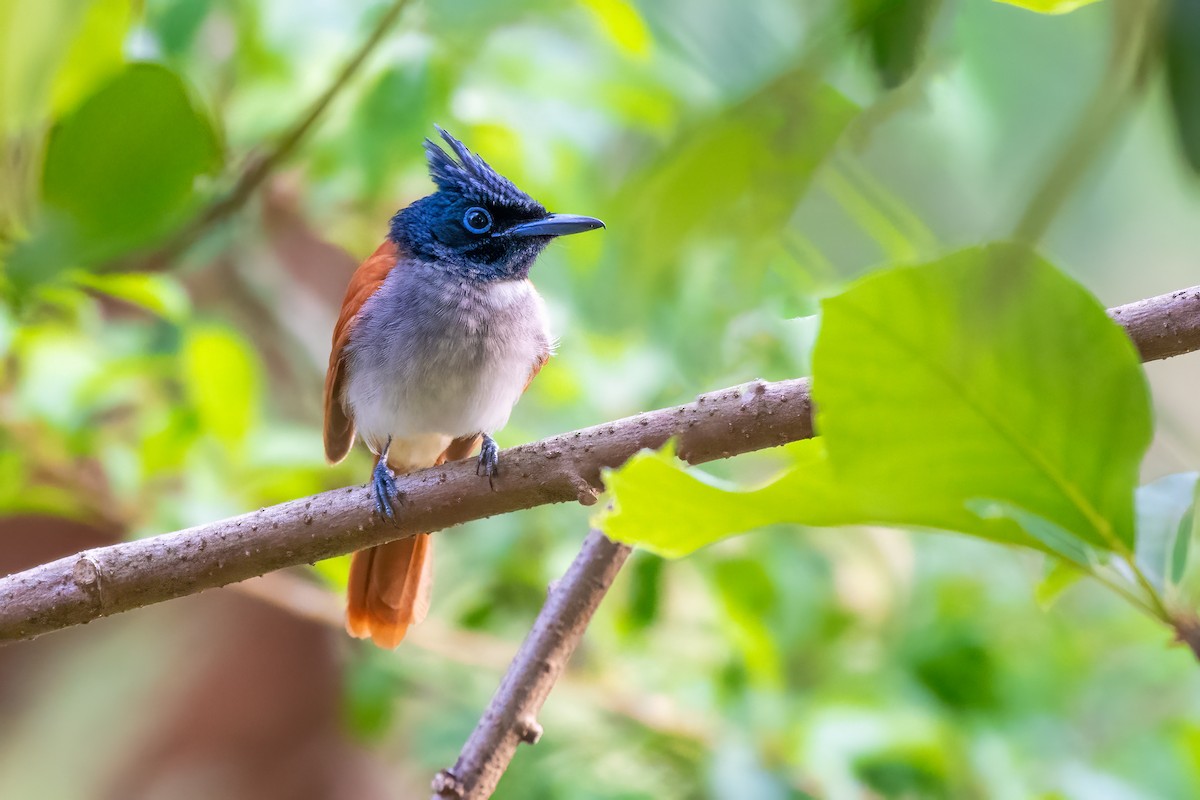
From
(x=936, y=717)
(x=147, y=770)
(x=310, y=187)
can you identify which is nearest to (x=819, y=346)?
(x=936, y=717)

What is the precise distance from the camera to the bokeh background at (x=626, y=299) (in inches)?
14.5

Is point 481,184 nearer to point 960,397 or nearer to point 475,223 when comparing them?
point 475,223

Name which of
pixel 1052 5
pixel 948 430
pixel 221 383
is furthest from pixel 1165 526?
pixel 221 383

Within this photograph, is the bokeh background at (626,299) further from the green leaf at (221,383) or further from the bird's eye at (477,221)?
the bird's eye at (477,221)

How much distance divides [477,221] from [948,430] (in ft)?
6.48

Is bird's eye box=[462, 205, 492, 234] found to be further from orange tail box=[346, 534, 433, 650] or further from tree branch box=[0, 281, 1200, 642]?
tree branch box=[0, 281, 1200, 642]

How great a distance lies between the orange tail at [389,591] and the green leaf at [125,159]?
1381 millimetres

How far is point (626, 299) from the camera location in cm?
44

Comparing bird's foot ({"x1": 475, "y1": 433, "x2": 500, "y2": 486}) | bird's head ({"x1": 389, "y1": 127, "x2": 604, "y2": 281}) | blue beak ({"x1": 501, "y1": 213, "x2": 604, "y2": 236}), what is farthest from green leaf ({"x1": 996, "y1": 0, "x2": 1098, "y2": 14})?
bird's head ({"x1": 389, "y1": 127, "x2": 604, "y2": 281})

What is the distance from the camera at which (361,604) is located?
7.37 feet

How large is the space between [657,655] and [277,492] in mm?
1199

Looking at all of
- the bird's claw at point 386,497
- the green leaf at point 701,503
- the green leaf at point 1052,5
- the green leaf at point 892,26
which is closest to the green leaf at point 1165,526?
the green leaf at point 701,503

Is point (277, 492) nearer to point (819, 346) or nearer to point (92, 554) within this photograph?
point (92, 554)

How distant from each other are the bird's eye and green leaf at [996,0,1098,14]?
204 centimetres
